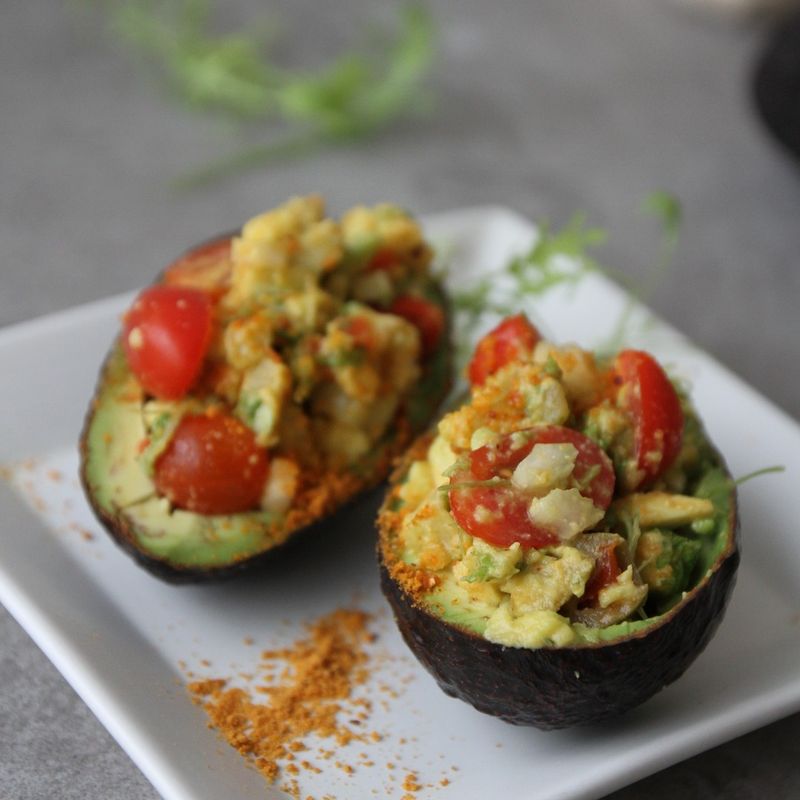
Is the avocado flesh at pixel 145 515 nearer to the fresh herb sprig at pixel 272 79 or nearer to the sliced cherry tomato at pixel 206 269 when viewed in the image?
the sliced cherry tomato at pixel 206 269

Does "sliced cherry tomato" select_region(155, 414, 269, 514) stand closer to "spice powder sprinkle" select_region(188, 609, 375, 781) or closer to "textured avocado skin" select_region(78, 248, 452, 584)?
"textured avocado skin" select_region(78, 248, 452, 584)

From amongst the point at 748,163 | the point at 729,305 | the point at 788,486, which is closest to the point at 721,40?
the point at 748,163

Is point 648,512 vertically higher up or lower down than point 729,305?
higher up

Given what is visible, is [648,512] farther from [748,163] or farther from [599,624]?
[748,163]

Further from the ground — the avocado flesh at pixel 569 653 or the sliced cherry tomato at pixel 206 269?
the avocado flesh at pixel 569 653

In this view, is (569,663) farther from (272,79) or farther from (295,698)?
(272,79)

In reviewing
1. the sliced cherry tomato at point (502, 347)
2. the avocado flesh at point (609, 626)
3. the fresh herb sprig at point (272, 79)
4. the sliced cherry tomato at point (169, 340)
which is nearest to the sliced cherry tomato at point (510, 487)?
the avocado flesh at point (609, 626)
